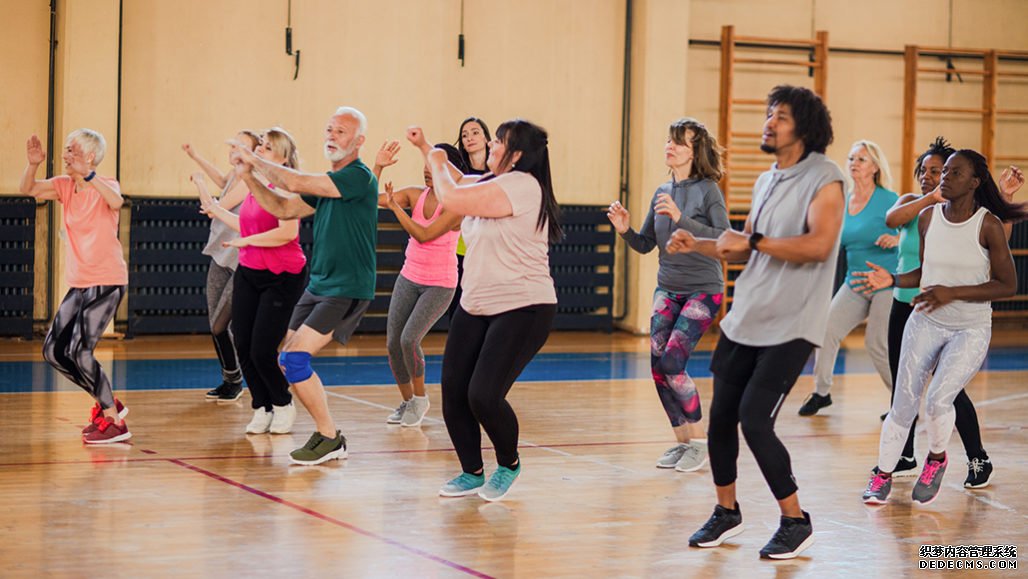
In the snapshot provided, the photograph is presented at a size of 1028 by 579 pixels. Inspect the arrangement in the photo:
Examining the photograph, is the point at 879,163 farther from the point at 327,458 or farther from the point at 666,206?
the point at 327,458

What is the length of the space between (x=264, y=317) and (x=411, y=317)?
960 millimetres

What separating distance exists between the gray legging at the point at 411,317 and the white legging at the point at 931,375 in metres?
2.57

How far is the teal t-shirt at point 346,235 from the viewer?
229 inches

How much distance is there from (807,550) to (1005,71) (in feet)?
35.7

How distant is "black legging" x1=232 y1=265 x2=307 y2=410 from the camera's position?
6.39m

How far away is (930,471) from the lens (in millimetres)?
5543

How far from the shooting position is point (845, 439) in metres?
7.30

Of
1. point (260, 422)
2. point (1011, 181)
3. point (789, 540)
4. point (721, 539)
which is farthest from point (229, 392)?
point (1011, 181)

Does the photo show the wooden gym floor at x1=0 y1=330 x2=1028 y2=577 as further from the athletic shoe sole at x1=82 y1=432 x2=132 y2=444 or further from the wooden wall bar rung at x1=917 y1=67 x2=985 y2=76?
the wooden wall bar rung at x1=917 y1=67 x2=985 y2=76

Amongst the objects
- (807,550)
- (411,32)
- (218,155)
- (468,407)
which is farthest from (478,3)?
(807,550)

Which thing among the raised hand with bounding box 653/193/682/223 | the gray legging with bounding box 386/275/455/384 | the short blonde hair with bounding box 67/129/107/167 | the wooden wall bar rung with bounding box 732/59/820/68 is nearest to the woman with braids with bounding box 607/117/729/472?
the raised hand with bounding box 653/193/682/223

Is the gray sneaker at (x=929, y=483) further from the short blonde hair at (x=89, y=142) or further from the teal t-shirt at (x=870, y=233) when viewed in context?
the short blonde hair at (x=89, y=142)

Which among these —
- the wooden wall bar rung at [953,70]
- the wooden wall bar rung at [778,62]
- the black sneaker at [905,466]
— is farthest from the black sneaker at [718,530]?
the wooden wall bar rung at [953,70]

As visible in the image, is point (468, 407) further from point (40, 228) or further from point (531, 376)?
point (40, 228)
